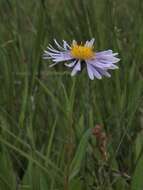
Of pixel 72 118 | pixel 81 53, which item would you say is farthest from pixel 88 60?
pixel 72 118

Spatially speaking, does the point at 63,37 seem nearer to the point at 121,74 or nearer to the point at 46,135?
the point at 121,74

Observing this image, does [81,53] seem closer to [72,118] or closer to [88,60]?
[88,60]

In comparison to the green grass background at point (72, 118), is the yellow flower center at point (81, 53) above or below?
above

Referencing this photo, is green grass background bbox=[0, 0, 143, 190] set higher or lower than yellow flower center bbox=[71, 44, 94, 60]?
lower

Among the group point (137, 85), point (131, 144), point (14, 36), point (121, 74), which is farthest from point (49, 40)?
point (131, 144)

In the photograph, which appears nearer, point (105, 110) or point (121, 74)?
point (105, 110)

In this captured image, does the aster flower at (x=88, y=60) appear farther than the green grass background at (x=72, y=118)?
No

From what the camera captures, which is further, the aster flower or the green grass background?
the green grass background

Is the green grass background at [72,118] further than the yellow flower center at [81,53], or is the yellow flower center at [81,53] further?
the green grass background at [72,118]
